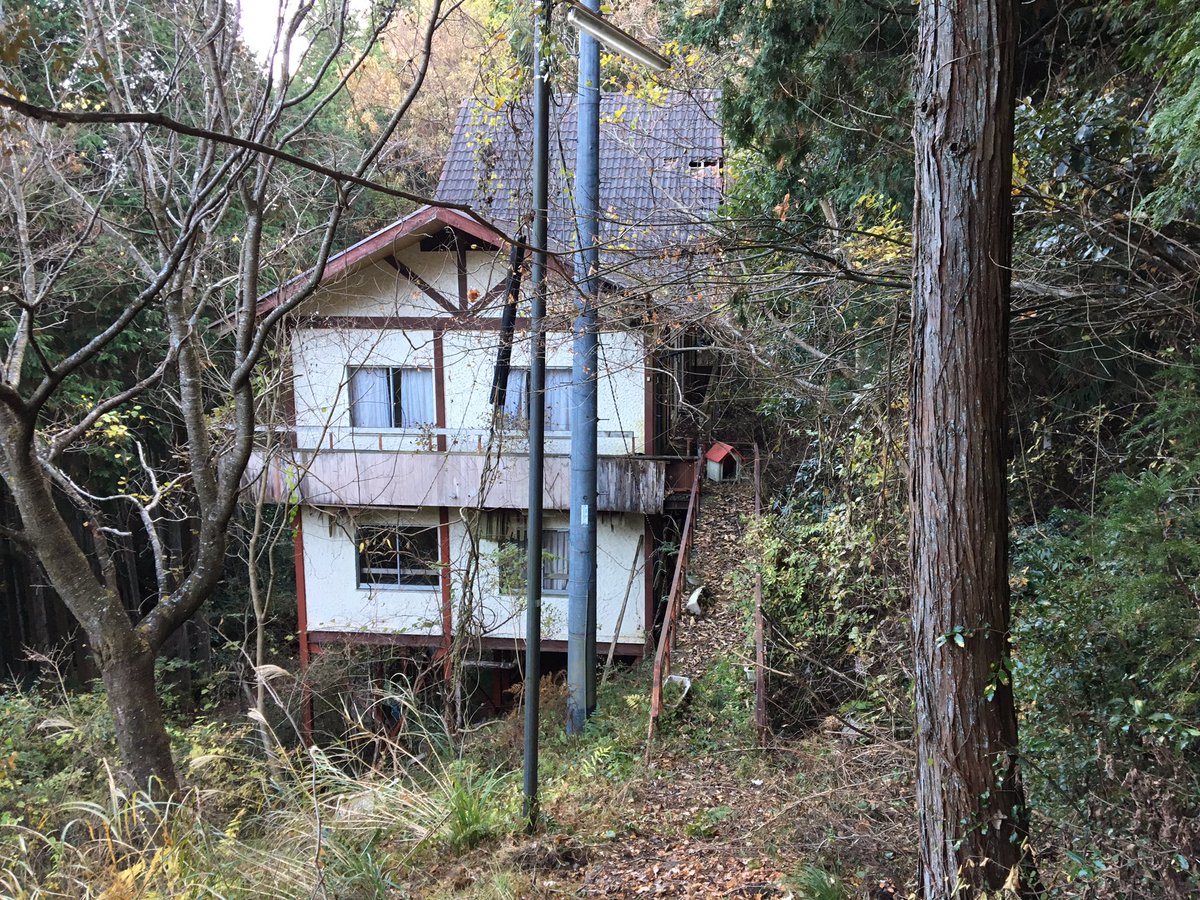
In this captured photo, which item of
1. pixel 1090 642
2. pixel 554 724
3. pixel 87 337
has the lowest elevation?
pixel 554 724

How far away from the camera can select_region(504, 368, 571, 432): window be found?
36.0ft

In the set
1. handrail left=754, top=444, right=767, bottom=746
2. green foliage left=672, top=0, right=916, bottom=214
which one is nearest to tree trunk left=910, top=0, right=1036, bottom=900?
green foliage left=672, top=0, right=916, bottom=214

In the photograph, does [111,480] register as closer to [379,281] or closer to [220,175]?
→ [379,281]

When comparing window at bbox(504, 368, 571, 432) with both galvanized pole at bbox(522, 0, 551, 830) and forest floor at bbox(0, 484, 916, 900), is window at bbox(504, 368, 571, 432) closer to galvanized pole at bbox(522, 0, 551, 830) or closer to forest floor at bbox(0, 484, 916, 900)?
forest floor at bbox(0, 484, 916, 900)

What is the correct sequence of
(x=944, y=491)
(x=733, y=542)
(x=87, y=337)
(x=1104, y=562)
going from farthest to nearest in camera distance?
(x=87, y=337), (x=733, y=542), (x=1104, y=562), (x=944, y=491)

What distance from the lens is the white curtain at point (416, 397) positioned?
1196 cm

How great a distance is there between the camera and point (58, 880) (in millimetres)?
3703

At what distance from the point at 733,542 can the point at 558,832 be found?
6.75 metres

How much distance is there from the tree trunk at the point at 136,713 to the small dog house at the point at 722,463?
9423mm

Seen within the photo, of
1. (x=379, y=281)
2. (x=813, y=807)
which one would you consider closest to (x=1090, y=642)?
(x=813, y=807)

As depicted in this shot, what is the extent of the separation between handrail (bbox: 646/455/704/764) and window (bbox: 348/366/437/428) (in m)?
4.57

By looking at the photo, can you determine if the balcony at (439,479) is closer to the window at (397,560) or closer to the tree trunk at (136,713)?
the window at (397,560)

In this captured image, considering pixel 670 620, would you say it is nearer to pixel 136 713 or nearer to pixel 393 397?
pixel 136 713

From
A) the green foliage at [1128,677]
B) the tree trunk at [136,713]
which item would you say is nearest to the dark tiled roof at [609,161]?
the green foliage at [1128,677]
